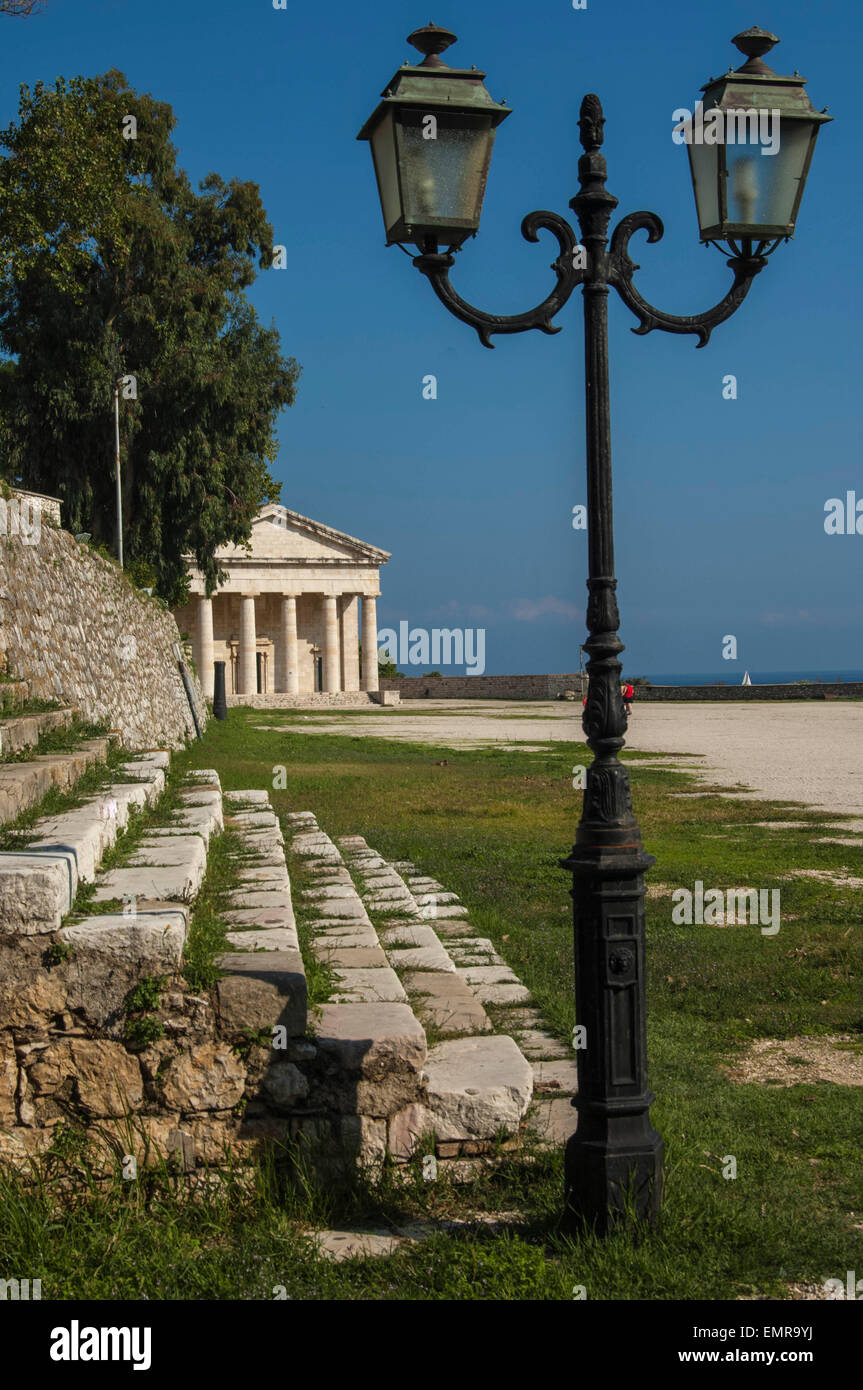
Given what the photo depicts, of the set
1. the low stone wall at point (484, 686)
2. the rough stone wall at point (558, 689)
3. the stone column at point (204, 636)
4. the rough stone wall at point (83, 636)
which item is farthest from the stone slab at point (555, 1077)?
the stone column at point (204, 636)

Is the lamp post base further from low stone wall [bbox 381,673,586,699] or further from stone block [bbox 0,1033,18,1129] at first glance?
low stone wall [bbox 381,673,586,699]

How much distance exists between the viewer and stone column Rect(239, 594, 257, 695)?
→ 231 ft

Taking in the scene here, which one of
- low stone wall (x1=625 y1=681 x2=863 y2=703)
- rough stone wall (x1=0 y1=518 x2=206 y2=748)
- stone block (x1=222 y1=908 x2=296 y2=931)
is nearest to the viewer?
stone block (x1=222 y1=908 x2=296 y2=931)

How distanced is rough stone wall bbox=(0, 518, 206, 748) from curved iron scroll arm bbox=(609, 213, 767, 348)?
6.93 metres

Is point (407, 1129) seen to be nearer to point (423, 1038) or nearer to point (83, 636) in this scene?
point (423, 1038)

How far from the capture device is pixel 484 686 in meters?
71.3

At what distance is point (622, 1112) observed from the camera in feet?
12.5

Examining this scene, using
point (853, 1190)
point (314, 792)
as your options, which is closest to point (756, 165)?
point (853, 1190)

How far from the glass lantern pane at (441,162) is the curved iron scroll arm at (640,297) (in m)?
0.52

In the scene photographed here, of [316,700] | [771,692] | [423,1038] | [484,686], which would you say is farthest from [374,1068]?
[484,686]

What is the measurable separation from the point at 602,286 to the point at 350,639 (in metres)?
70.4

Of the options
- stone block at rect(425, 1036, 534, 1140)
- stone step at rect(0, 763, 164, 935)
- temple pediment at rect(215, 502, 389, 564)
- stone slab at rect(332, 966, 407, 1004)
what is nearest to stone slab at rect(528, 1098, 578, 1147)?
stone block at rect(425, 1036, 534, 1140)

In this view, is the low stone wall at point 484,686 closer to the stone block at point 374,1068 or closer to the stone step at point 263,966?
the stone step at point 263,966
